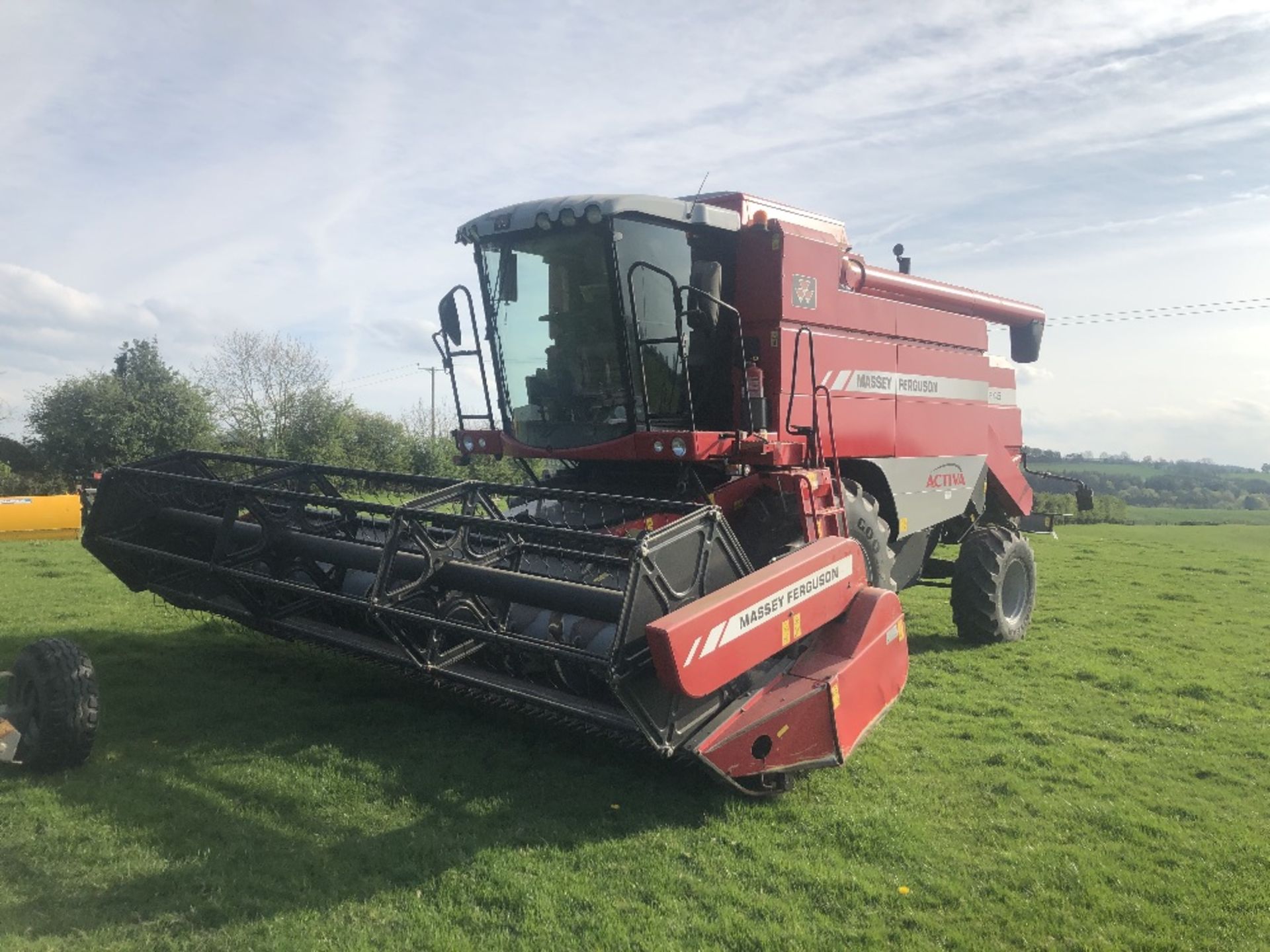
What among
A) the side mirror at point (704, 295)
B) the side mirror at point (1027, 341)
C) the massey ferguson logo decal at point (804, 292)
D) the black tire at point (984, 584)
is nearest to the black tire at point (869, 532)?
the massey ferguson logo decal at point (804, 292)

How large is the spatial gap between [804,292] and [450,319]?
2417mm

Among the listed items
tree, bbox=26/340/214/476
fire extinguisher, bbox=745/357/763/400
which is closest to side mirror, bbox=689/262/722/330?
fire extinguisher, bbox=745/357/763/400

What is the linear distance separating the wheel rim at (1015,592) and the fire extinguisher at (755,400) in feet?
11.9

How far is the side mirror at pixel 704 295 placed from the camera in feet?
18.0

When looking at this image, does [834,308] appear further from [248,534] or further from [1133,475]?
[1133,475]

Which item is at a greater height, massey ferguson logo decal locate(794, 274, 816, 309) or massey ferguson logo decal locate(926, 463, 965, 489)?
massey ferguson logo decal locate(794, 274, 816, 309)

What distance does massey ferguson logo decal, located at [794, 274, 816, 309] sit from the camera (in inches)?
237

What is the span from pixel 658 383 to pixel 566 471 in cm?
132

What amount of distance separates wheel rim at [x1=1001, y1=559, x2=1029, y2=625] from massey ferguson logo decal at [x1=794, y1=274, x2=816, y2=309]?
341 cm

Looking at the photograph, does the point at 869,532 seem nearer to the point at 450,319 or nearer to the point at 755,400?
the point at 755,400

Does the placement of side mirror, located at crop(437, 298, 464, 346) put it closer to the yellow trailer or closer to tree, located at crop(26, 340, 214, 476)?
the yellow trailer

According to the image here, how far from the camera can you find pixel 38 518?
14914 millimetres

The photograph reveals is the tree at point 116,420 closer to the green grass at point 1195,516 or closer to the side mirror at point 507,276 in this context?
the side mirror at point 507,276

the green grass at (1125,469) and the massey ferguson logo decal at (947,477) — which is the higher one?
the massey ferguson logo decal at (947,477)
